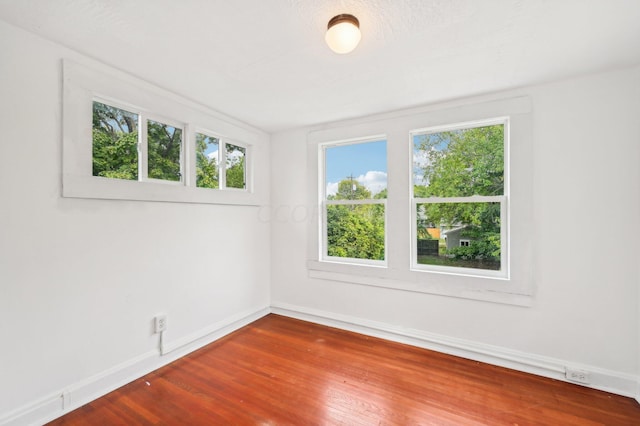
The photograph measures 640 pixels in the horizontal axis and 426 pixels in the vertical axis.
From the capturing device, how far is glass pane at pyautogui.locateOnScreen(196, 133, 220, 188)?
9.70 ft

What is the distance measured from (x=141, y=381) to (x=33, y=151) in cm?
184

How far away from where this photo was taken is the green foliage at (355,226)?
325 centimetres

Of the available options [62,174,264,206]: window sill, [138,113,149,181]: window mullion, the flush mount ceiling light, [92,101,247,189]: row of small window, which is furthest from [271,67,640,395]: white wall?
[138,113,149,181]: window mullion

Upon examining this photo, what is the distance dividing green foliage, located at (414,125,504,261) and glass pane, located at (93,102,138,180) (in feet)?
8.80

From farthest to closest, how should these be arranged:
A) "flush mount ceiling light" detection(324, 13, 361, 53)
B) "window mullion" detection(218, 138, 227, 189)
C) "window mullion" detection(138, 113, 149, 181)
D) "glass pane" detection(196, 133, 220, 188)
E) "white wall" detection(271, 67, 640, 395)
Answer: "window mullion" detection(218, 138, 227, 189) → "glass pane" detection(196, 133, 220, 188) → "window mullion" detection(138, 113, 149, 181) → "white wall" detection(271, 67, 640, 395) → "flush mount ceiling light" detection(324, 13, 361, 53)

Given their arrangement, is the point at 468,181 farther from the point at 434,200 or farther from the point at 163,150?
the point at 163,150

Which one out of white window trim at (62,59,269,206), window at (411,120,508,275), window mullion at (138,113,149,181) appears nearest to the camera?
white window trim at (62,59,269,206)

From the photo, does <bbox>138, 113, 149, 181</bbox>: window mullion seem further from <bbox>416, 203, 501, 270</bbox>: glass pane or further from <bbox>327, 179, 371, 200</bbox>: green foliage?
<bbox>416, 203, 501, 270</bbox>: glass pane

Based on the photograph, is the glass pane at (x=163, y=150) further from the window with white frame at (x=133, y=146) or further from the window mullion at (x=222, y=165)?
the window mullion at (x=222, y=165)

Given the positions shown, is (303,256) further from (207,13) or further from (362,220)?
(207,13)

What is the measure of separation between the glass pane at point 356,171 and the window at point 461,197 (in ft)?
1.25

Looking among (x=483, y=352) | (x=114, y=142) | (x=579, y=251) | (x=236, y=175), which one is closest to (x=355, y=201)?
(x=236, y=175)

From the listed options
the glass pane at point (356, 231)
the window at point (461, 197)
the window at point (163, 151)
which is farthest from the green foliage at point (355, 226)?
the window at point (163, 151)

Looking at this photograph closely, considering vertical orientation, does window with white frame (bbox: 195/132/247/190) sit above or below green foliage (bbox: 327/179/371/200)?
above
